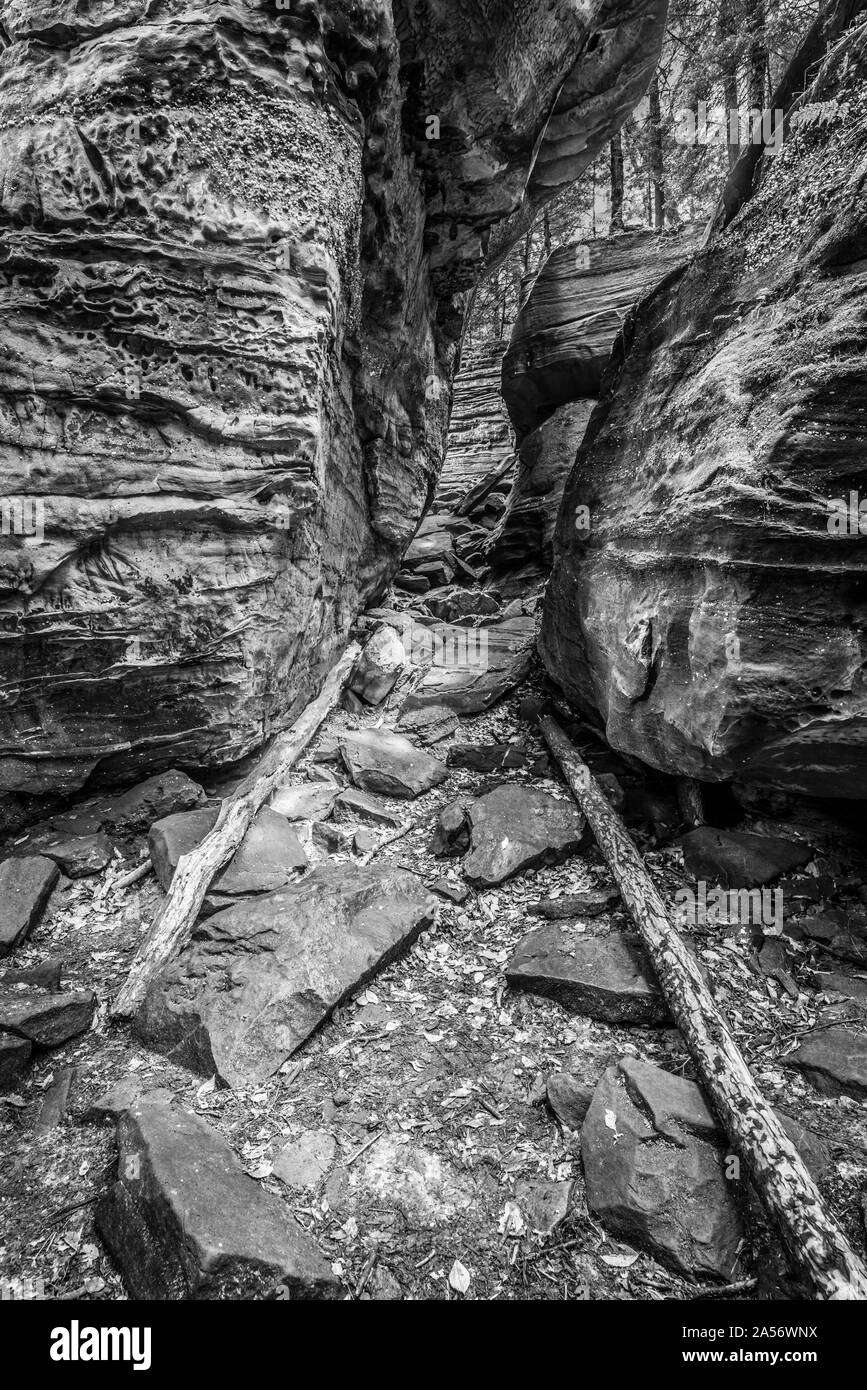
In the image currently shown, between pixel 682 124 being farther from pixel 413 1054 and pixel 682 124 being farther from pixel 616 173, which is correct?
pixel 413 1054

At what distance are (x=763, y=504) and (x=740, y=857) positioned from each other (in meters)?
2.96

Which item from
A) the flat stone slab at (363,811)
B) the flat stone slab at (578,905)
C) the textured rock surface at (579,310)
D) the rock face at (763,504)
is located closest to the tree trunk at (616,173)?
the textured rock surface at (579,310)

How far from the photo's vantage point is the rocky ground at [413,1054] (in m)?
3.00

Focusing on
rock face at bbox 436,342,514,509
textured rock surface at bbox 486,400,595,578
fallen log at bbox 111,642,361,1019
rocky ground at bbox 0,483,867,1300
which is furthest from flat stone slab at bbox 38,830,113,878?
rock face at bbox 436,342,514,509

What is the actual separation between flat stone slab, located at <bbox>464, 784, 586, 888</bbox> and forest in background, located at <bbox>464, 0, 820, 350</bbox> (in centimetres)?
1074

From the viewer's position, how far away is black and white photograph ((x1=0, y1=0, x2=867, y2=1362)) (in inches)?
122

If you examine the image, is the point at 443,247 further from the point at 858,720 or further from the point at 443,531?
the point at 858,720

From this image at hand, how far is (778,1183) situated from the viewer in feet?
9.65

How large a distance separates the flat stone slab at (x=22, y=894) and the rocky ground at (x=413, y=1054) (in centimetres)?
2

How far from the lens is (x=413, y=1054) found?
13.8ft

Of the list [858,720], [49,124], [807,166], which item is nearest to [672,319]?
[807,166]

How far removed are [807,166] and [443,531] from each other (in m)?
11.7

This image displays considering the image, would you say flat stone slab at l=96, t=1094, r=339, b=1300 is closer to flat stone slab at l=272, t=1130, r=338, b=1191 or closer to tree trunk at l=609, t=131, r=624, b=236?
flat stone slab at l=272, t=1130, r=338, b=1191

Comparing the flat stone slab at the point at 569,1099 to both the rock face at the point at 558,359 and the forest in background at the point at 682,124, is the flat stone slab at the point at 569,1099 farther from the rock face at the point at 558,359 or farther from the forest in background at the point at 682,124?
the forest in background at the point at 682,124
